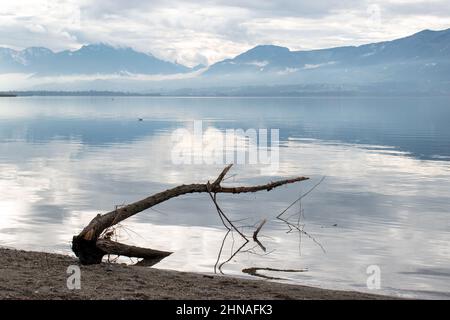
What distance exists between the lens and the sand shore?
13.0 metres

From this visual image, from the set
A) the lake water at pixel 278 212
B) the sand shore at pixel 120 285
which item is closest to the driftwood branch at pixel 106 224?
the sand shore at pixel 120 285

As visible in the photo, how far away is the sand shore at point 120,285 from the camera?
42.5 ft

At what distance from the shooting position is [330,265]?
20812 millimetres

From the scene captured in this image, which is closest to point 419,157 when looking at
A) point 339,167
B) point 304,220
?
point 339,167

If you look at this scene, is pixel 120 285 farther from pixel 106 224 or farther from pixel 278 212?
pixel 278 212

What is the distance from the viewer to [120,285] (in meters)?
14.2

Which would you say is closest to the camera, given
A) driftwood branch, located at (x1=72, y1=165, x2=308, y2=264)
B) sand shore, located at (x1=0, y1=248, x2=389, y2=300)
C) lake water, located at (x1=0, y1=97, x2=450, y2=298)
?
sand shore, located at (x1=0, y1=248, x2=389, y2=300)

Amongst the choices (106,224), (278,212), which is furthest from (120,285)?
(278,212)

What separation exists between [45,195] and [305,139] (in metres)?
50.7

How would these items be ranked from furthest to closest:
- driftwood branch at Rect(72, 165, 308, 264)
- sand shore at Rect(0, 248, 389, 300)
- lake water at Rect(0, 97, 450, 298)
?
1. lake water at Rect(0, 97, 450, 298)
2. driftwood branch at Rect(72, 165, 308, 264)
3. sand shore at Rect(0, 248, 389, 300)

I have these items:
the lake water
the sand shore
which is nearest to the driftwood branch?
the sand shore

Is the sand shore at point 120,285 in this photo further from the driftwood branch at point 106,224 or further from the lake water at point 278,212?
the lake water at point 278,212

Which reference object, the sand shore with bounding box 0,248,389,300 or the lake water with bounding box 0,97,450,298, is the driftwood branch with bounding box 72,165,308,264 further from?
the lake water with bounding box 0,97,450,298
